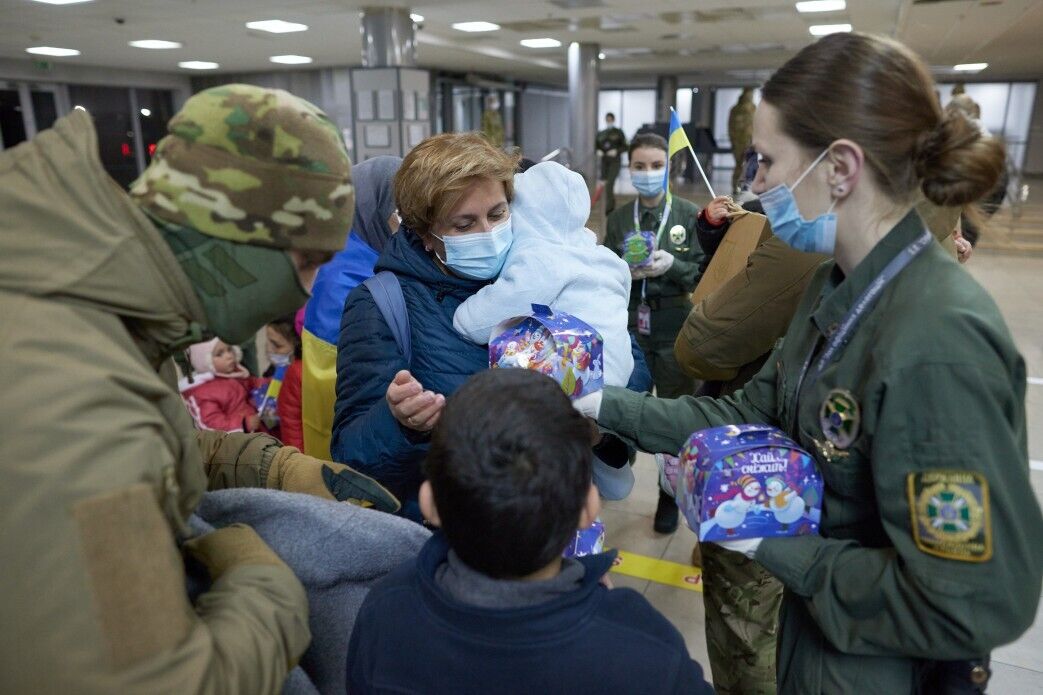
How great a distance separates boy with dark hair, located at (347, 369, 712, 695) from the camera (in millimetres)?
910

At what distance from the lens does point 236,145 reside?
95 centimetres

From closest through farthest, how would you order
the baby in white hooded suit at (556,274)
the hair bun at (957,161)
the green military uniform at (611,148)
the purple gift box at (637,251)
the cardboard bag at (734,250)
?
the hair bun at (957,161) → the baby in white hooded suit at (556,274) → the cardboard bag at (734,250) → the purple gift box at (637,251) → the green military uniform at (611,148)

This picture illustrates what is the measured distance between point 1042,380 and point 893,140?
5625mm

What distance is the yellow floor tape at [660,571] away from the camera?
10.3 feet

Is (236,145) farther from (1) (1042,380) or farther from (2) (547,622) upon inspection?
(1) (1042,380)

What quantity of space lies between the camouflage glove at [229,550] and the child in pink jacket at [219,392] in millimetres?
2378

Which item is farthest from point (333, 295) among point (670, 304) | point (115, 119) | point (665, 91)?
point (665, 91)

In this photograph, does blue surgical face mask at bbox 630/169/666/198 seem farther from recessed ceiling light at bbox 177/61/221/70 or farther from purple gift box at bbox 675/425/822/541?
recessed ceiling light at bbox 177/61/221/70

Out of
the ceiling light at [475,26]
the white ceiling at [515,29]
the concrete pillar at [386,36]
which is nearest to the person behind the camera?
the concrete pillar at [386,36]

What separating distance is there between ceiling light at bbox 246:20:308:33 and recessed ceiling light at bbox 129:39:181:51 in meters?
2.23

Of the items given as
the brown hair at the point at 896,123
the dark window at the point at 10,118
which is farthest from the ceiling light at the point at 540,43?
the brown hair at the point at 896,123

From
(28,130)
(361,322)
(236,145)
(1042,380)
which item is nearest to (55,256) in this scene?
(236,145)

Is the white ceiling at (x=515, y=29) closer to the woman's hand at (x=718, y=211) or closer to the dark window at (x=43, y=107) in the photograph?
the dark window at (x=43, y=107)

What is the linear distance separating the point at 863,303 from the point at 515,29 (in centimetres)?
1193
